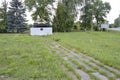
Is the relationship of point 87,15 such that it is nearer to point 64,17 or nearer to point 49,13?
point 64,17

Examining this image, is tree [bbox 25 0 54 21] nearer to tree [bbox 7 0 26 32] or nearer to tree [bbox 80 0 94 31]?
tree [bbox 7 0 26 32]

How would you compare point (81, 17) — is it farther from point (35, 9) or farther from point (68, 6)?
point (35, 9)

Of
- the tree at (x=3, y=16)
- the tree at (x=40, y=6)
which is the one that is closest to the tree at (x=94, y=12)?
the tree at (x=40, y=6)

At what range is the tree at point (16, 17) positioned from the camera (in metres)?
28.6

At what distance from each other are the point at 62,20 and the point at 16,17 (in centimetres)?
725

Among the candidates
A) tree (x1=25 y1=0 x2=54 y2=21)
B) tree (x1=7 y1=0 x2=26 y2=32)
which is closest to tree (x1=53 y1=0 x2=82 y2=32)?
tree (x1=25 y1=0 x2=54 y2=21)

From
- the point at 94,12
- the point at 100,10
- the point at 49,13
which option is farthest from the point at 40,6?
the point at 100,10

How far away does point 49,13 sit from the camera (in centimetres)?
3123

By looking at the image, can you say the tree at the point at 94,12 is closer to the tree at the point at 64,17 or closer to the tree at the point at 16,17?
the tree at the point at 64,17

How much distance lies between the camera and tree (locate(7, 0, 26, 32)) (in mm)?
28609

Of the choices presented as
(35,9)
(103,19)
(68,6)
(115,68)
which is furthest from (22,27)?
(115,68)

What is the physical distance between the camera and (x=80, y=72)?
203 inches

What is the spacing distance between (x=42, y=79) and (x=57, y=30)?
2657 centimetres

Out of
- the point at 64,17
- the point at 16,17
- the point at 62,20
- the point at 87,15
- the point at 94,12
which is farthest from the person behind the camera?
the point at 94,12
